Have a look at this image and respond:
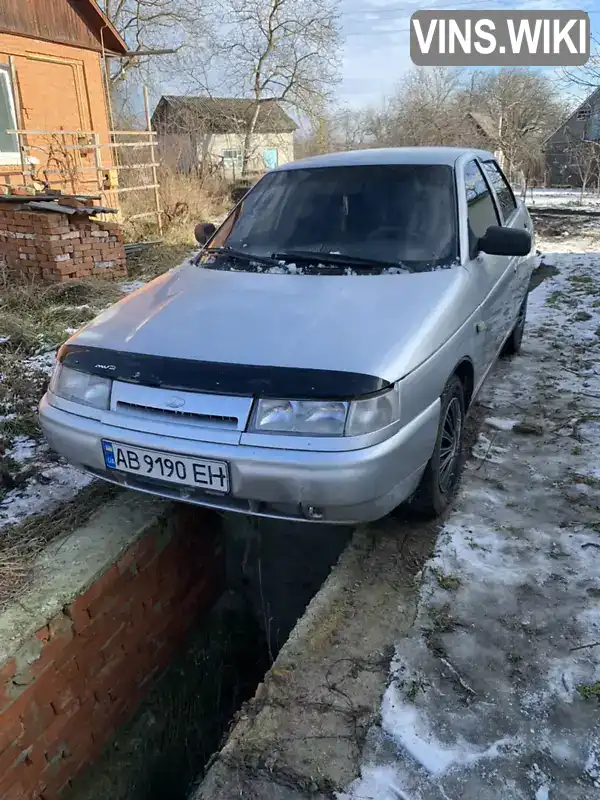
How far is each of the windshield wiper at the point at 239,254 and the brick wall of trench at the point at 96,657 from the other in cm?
139

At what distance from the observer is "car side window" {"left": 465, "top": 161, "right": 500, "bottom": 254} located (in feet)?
11.3

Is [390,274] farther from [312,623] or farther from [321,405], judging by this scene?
[312,623]

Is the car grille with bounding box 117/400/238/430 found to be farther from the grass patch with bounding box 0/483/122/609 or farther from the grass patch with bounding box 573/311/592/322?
the grass patch with bounding box 573/311/592/322

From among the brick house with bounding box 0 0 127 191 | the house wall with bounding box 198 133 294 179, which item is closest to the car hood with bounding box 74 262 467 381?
the brick house with bounding box 0 0 127 191

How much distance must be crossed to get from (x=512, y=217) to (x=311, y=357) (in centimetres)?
308

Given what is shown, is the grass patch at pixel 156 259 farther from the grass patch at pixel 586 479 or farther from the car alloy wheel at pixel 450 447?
the grass patch at pixel 586 479

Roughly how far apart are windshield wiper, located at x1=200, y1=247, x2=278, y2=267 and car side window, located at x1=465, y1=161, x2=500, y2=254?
1.06 metres

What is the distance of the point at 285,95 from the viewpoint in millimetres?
26062

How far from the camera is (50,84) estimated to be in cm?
1209

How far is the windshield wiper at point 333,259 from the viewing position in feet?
10.3

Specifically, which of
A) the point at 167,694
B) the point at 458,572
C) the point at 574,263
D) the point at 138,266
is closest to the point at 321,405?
the point at 458,572

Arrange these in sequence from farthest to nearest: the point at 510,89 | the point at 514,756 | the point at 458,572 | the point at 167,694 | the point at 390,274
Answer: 1. the point at 510,89
2. the point at 167,694
3. the point at 390,274
4. the point at 458,572
5. the point at 514,756

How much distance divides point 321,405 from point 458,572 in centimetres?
107

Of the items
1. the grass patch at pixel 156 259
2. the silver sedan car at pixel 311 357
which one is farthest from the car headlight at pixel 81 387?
the grass patch at pixel 156 259
